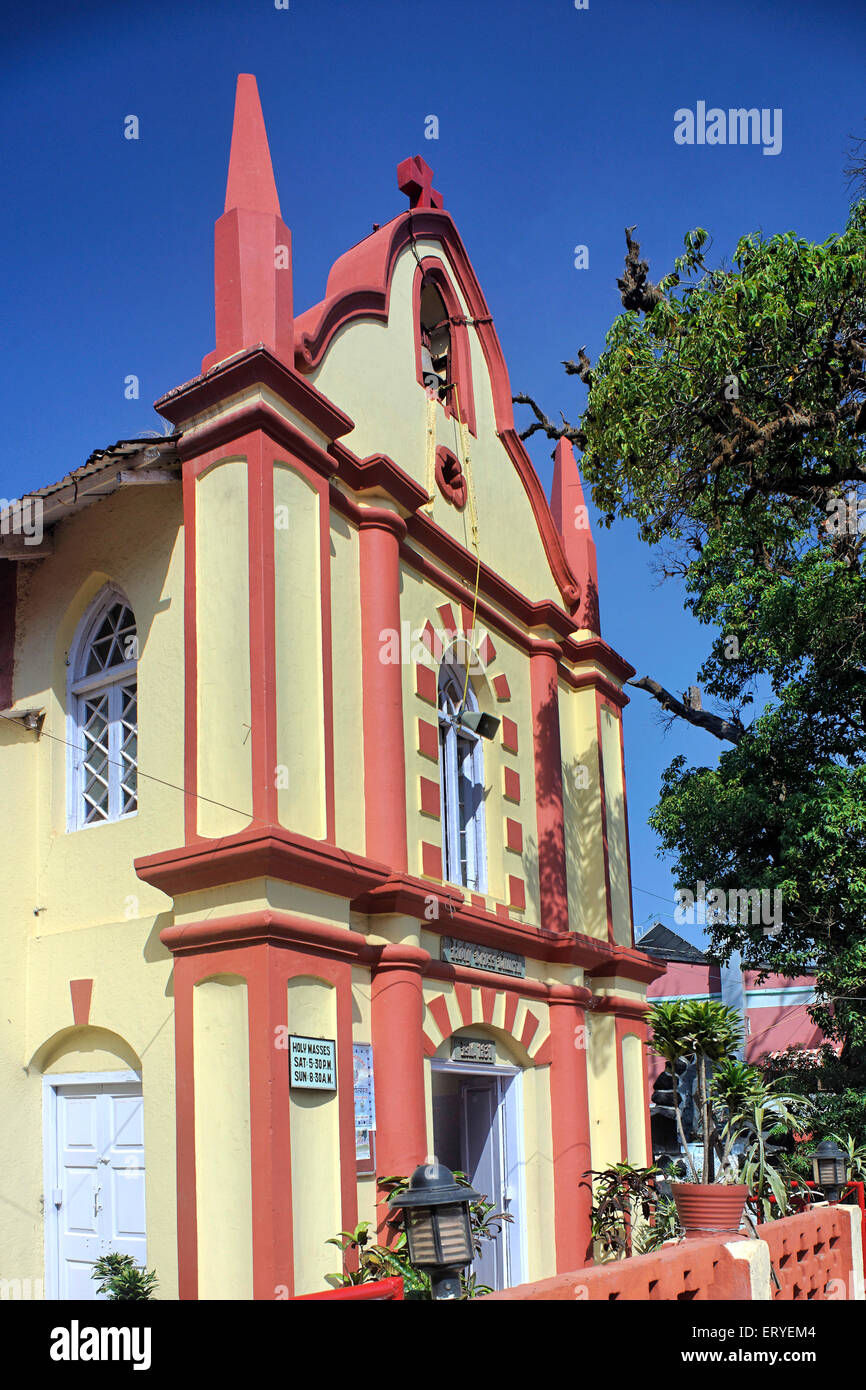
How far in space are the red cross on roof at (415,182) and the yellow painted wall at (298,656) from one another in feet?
16.2

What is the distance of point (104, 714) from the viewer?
10172 mm

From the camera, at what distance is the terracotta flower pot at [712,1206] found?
27.9ft

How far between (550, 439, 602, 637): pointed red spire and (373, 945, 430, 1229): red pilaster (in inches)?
238

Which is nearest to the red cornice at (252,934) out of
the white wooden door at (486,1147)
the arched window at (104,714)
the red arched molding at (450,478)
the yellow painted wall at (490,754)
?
the arched window at (104,714)

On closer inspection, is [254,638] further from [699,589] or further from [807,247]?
[699,589]

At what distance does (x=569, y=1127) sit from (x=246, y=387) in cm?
716

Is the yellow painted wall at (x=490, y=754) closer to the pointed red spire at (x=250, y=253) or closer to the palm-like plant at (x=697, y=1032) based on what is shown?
the palm-like plant at (x=697, y=1032)

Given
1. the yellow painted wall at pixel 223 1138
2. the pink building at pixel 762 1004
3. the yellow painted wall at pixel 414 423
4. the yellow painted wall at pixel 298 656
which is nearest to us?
the yellow painted wall at pixel 223 1138

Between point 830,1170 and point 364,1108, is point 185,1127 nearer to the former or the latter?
point 364,1108

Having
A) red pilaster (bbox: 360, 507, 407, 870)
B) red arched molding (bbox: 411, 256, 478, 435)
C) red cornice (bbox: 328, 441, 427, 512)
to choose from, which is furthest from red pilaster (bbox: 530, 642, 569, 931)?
red cornice (bbox: 328, 441, 427, 512)
